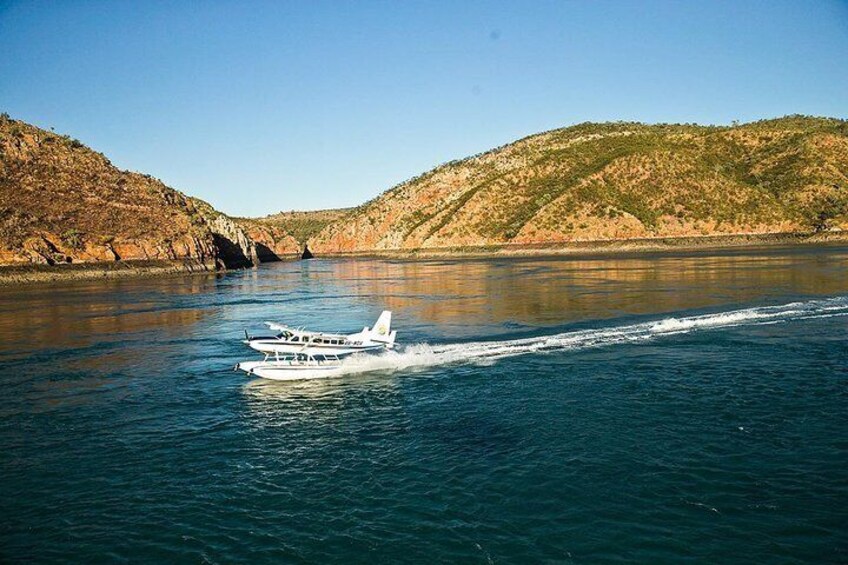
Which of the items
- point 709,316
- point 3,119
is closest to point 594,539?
point 709,316

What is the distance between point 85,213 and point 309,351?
385ft

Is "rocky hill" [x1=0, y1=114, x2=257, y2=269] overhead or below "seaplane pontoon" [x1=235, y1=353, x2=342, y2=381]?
overhead

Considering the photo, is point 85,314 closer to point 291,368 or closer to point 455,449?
point 291,368

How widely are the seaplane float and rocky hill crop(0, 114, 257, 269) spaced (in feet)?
329

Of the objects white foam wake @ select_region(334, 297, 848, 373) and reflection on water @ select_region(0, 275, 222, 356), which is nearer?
white foam wake @ select_region(334, 297, 848, 373)

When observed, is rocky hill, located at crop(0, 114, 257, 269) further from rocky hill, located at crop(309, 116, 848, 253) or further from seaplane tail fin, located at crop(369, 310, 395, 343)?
seaplane tail fin, located at crop(369, 310, 395, 343)

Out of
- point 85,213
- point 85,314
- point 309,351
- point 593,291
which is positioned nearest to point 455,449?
point 309,351

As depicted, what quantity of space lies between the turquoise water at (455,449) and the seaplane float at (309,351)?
3.11 ft

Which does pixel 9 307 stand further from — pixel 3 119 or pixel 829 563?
pixel 3 119

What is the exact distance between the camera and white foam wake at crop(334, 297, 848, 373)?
109 feet

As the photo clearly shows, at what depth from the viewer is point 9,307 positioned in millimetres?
68812

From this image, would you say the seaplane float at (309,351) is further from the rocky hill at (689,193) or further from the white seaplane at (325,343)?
the rocky hill at (689,193)

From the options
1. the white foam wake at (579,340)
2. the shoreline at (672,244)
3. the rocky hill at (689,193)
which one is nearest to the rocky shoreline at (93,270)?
the shoreline at (672,244)

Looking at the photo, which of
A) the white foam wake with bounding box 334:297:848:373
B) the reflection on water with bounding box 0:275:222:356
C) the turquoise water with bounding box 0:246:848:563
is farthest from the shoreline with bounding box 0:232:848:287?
the white foam wake with bounding box 334:297:848:373
